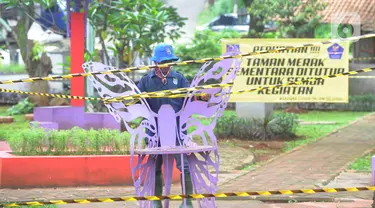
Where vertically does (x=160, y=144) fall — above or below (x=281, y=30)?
below

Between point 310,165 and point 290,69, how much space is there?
3.53 metres

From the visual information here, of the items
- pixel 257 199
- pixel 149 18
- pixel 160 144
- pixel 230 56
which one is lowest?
pixel 257 199

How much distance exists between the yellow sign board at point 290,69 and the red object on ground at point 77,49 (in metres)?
2.78

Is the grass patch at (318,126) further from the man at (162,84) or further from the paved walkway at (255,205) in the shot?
the man at (162,84)

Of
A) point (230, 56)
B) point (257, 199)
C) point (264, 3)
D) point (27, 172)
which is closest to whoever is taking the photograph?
point (230, 56)

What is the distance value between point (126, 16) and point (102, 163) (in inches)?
248

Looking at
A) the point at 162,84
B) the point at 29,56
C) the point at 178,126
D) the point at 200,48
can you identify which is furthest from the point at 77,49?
the point at 200,48

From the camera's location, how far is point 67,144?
995cm

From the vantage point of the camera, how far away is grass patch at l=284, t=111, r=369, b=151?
1503cm

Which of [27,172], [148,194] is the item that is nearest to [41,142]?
[27,172]

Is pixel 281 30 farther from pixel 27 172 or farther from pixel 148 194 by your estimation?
pixel 148 194

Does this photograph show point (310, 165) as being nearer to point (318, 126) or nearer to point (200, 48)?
point (318, 126)

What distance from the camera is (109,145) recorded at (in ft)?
32.6

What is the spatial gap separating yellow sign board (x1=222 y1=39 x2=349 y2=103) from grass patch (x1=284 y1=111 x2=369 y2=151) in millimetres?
987
